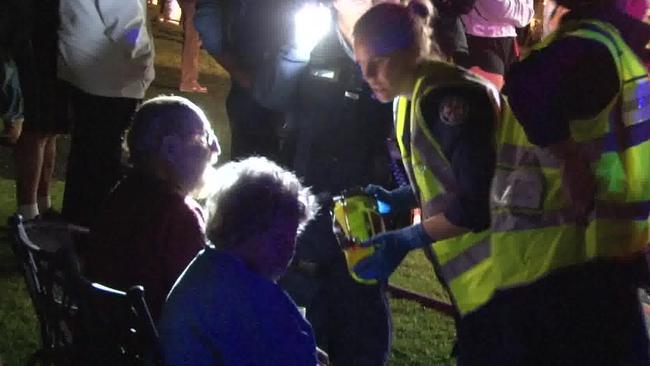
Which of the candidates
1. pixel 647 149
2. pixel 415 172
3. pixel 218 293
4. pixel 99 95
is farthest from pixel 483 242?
pixel 99 95

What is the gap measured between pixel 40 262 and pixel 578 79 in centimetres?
138

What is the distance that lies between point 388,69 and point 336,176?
102cm

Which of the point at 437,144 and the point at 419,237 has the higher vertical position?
the point at 437,144

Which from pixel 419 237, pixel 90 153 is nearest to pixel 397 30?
pixel 419 237

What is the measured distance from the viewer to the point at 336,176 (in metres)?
3.69

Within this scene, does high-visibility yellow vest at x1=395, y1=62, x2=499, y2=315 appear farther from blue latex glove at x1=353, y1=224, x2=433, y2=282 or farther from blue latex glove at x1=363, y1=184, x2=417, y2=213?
blue latex glove at x1=363, y1=184, x2=417, y2=213

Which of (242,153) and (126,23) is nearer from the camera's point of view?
(242,153)

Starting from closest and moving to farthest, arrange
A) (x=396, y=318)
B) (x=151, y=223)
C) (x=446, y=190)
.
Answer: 1. (x=446, y=190)
2. (x=151, y=223)
3. (x=396, y=318)

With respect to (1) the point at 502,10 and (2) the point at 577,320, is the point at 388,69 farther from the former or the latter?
(1) the point at 502,10

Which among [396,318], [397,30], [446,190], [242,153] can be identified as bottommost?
[396,318]

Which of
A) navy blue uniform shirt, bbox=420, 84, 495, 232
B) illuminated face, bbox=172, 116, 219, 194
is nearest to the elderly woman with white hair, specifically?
illuminated face, bbox=172, 116, 219, 194

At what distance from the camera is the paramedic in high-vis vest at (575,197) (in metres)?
2.33

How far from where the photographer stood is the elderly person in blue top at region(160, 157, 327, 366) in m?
2.18

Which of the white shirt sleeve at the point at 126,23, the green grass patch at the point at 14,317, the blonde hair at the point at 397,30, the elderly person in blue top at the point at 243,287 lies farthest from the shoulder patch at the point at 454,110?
the white shirt sleeve at the point at 126,23
